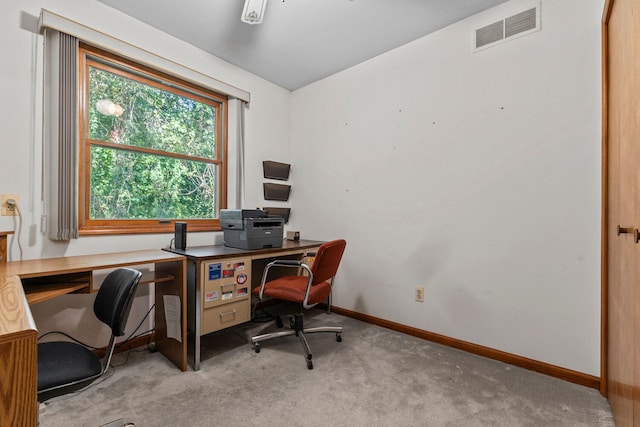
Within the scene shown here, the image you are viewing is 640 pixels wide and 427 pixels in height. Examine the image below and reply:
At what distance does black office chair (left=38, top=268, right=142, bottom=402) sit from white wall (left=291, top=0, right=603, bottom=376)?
2059 mm

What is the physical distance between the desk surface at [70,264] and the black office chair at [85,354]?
Answer: 23 centimetres

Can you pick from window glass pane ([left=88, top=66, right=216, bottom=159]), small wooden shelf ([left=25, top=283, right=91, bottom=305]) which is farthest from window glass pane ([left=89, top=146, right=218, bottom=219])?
small wooden shelf ([left=25, top=283, right=91, bottom=305])

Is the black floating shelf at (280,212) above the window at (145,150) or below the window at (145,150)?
below

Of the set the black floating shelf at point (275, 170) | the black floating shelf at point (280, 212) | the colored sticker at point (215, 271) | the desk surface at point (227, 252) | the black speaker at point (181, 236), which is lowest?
the colored sticker at point (215, 271)

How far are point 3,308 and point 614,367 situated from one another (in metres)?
2.54

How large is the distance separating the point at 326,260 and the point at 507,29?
6.93 feet

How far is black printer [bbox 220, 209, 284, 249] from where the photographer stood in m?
2.37

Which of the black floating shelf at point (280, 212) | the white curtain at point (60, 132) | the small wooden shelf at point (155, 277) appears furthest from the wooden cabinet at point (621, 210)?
the white curtain at point (60, 132)

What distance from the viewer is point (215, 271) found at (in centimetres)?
206

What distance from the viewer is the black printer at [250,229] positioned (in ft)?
7.78

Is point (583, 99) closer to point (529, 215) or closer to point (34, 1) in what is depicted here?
point (529, 215)

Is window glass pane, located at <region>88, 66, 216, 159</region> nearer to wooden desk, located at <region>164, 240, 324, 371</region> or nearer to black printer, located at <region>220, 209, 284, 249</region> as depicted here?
black printer, located at <region>220, 209, 284, 249</region>

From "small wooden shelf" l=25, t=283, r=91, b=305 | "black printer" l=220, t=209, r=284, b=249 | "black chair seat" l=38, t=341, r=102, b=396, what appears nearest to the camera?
"black chair seat" l=38, t=341, r=102, b=396

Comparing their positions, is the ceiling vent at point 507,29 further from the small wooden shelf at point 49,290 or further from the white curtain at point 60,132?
the small wooden shelf at point 49,290
